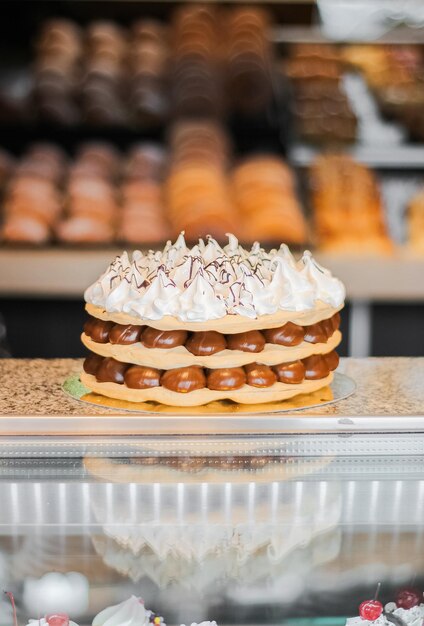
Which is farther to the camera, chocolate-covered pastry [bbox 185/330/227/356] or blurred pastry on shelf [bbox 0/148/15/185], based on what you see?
blurred pastry on shelf [bbox 0/148/15/185]

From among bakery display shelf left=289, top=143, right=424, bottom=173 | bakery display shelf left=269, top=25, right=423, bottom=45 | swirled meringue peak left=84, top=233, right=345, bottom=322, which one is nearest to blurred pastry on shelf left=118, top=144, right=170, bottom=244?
bakery display shelf left=289, top=143, right=424, bottom=173

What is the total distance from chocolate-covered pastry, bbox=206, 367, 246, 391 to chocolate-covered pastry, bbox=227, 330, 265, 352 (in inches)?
1.6

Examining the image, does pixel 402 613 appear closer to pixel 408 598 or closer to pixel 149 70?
pixel 408 598

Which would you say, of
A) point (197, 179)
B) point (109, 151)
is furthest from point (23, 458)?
point (109, 151)

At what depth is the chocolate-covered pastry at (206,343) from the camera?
156 cm

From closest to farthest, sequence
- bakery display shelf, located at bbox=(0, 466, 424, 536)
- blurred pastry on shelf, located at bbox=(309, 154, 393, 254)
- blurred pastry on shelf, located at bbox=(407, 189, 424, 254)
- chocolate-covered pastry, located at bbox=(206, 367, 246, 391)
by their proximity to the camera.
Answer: bakery display shelf, located at bbox=(0, 466, 424, 536) < chocolate-covered pastry, located at bbox=(206, 367, 246, 391) < blurred pastry on shelf, located at bbox=(309, 154, 393, 254) < blurred pastry on shelf, located at bbox=(407, 189, 424, 254)

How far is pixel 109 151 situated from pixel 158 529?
301 cm

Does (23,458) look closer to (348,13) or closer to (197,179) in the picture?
(197,179)

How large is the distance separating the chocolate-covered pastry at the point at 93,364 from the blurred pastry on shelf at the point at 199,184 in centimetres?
190

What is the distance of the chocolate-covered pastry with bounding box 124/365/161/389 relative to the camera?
1590 mm

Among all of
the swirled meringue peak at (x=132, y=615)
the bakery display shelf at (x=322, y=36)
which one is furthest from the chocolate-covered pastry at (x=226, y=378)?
the bakery display shelf at (x=322, y=36)

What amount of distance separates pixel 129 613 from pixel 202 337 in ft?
1.67

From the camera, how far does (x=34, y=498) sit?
4.86 ft

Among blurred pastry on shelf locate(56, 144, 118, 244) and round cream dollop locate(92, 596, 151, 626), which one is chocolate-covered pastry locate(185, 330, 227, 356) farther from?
blurred pastry on shelf locate(56, 144, 118, 244)
